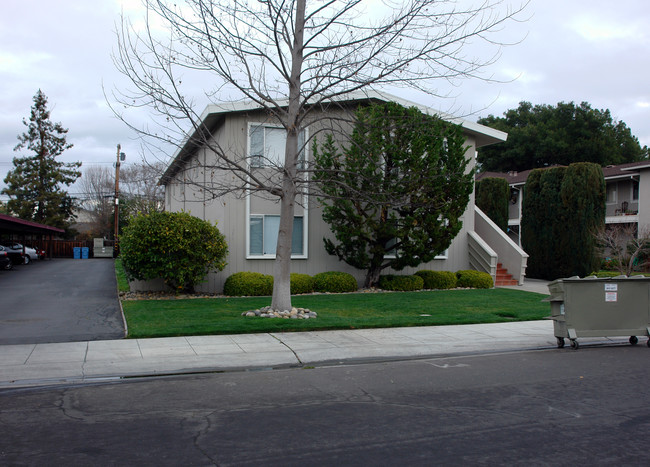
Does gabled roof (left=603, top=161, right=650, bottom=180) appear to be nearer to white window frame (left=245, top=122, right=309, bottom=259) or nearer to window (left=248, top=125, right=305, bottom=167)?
white window frame (left=245, top=122, right=309, bottom=259)

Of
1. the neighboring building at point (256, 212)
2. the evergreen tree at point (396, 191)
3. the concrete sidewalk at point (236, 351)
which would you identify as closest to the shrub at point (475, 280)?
the neighboring building at point (256, 212)

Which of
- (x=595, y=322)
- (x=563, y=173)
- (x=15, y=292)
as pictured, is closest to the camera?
(x=595, y=322)

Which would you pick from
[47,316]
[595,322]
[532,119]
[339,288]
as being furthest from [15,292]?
[532,119]

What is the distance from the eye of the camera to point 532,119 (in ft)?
168

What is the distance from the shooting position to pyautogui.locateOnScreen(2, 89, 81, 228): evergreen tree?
→ 154 ft

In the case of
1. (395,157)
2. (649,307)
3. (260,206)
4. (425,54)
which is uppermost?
(425,54)

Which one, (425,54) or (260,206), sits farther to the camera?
(260,206)

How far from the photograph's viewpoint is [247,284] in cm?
1562

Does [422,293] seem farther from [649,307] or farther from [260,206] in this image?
[649,307]

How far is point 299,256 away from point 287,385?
10.6m

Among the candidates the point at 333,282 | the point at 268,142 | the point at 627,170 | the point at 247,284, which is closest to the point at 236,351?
the point at 247,284

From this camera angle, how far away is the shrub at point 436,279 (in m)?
18.2

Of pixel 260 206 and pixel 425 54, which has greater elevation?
pixel 425 54

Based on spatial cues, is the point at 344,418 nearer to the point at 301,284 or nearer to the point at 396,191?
the point at 396,191
